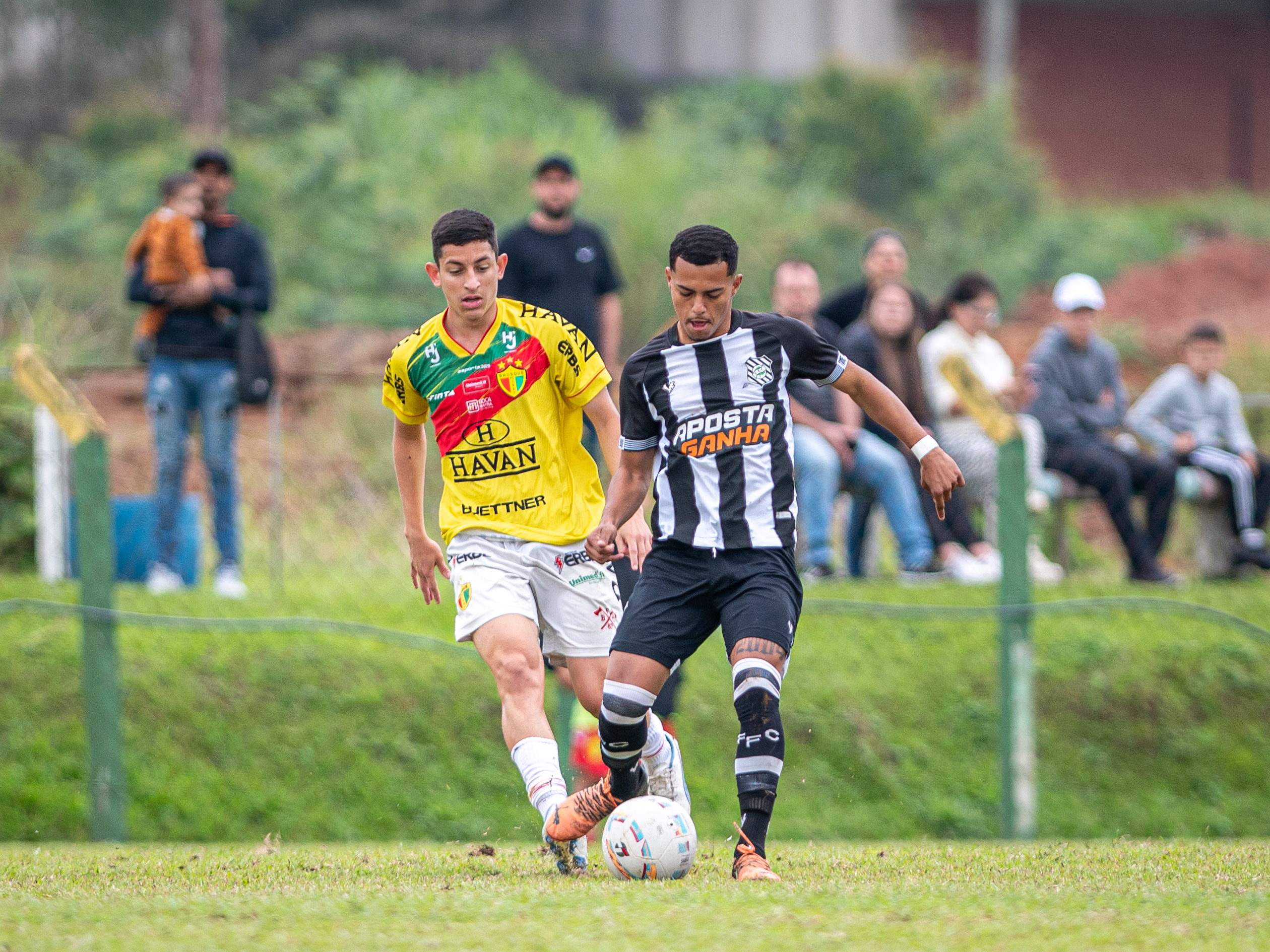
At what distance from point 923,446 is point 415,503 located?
6.56 ft

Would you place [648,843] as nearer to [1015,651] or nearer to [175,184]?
[1015,651]

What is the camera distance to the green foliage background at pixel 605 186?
2134 centimetres

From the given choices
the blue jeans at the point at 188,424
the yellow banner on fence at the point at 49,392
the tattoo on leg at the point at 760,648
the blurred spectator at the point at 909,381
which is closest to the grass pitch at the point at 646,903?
the tattoo on leg at the point at 760,648

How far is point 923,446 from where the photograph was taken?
561cm

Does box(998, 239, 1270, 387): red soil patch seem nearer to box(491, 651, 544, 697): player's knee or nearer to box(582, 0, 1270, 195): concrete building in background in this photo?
box(582, 0, 1270, 195): concrete building in background

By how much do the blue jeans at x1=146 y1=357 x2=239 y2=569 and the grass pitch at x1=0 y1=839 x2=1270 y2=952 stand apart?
378cm

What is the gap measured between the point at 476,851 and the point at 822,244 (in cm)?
1801

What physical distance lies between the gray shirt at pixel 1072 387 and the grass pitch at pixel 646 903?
15.3 feet

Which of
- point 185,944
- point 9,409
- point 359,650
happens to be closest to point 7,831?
point 359,650

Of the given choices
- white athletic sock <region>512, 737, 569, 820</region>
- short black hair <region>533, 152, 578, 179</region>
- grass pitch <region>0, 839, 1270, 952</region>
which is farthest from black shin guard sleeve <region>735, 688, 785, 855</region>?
short black hair <region>533, 152, 578, 179</region>

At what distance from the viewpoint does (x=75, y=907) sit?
15.4 ft

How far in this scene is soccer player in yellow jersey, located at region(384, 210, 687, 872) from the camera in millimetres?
5910

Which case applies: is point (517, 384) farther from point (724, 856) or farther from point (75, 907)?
point (75, 907)

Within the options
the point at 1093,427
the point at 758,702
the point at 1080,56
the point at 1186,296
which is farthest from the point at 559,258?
the point at 1080,56
